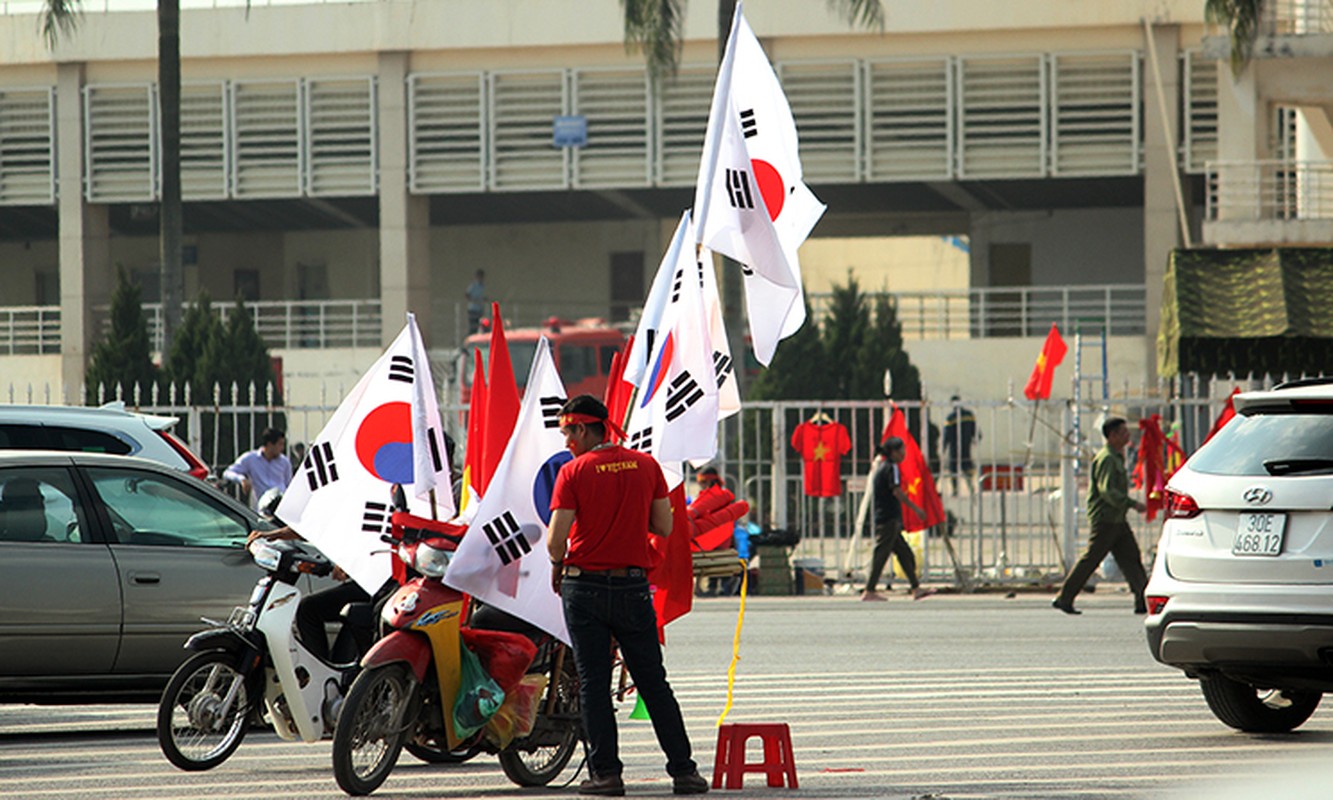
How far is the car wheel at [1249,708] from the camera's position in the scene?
33.5ft

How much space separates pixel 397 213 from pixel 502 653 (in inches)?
1207

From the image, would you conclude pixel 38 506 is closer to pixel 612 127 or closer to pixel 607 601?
pixel 607 601

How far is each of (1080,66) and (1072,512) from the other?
16.6 meters

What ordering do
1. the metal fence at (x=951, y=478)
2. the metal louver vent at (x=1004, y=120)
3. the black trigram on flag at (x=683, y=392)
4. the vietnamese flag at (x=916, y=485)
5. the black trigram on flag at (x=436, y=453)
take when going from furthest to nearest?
1. the metal louver vent at (x=1004, y=120)
2. the metal fence at (x=951, y=478)
3. the vietnamese flag at (x=916, y=485)
4. the black trigram on flag at (x=683, y=392)
5. the black trigram on flag at (x=436, y=453)

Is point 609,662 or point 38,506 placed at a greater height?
point 38,506

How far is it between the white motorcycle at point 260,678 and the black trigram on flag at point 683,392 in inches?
72.2

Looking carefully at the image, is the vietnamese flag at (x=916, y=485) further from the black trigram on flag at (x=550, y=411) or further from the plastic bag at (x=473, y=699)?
the plastic bag at (x=473, y=699)

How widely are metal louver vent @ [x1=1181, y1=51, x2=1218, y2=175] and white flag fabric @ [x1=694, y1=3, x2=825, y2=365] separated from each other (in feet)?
85.6

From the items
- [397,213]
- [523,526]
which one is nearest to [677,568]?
[523,526]

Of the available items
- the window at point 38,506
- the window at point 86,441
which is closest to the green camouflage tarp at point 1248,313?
the window at point 86,441

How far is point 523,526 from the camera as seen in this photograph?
347 inches

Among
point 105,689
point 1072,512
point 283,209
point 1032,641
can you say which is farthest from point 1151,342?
point 105,689

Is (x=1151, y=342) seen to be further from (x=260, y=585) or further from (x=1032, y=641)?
(x=260, y=585)

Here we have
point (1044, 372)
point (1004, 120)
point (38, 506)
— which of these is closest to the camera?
point (38, 506)
